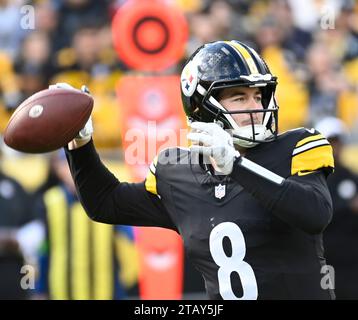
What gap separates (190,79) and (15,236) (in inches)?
120

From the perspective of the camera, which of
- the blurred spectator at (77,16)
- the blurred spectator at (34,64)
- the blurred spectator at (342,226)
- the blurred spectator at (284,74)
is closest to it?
the blurred spectator at (342,226)

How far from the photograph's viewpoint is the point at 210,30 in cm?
→ 691

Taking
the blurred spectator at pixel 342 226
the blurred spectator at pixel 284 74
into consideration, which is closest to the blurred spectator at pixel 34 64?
the blurred spectator at pixel 284 74

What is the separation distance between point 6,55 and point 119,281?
2.29 meters

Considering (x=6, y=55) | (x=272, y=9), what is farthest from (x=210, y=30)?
(x=6, y=55)

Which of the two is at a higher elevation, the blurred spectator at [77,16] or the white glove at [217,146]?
the blurred spectator at [77,16]

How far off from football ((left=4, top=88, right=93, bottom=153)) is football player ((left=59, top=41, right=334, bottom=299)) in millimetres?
382

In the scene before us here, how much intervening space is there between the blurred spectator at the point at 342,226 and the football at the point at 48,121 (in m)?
3.00

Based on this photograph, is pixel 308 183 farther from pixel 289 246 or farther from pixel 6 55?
pixel 6 55

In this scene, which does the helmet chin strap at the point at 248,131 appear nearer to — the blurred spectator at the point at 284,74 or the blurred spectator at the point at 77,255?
the blurred spectator at the point at 77,255

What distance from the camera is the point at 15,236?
584 centimetres

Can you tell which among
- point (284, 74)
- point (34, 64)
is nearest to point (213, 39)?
point (284, 74)

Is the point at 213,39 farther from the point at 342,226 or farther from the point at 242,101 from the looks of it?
the point at 242,101

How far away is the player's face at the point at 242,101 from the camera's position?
292 centimetres
